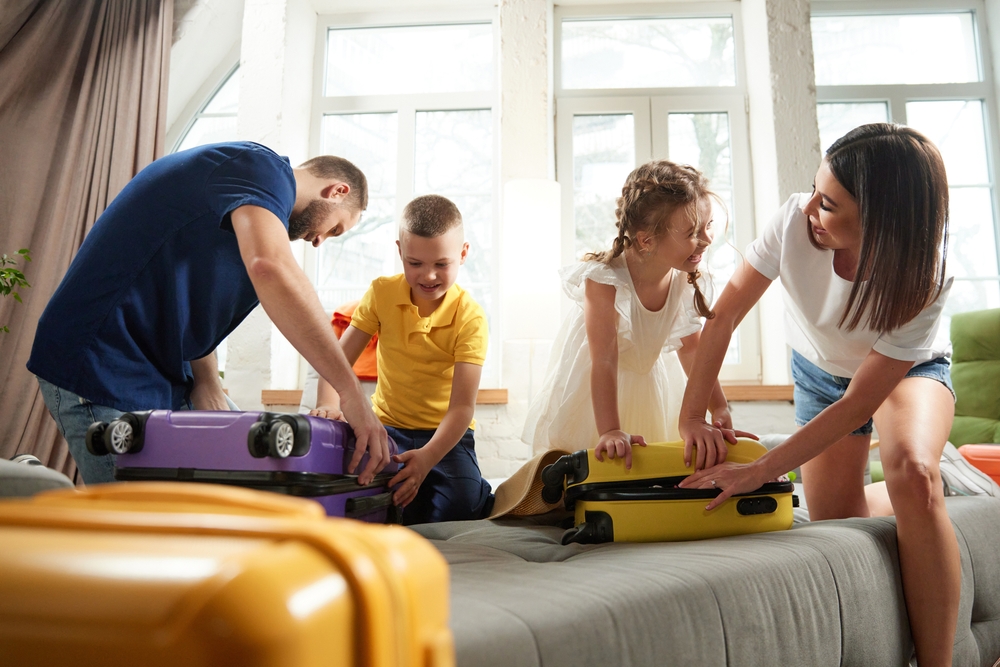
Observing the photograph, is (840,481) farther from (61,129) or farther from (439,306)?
(61,129)

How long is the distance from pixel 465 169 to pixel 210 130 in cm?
145

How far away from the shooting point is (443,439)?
1361mm

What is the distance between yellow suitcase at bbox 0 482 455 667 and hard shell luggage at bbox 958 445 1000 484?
193 cm

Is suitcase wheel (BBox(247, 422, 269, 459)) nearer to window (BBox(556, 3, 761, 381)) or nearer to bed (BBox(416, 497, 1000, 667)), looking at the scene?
bed (BBox(416, 497, 1000, 667))

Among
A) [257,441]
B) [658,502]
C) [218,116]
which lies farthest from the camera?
[218,116]

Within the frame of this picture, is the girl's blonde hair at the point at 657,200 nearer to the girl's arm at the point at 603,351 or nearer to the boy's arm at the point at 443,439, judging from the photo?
the girl's arm at the point at 603,351

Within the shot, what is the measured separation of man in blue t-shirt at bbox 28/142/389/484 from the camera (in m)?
0.99

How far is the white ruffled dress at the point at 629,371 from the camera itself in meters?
1.48

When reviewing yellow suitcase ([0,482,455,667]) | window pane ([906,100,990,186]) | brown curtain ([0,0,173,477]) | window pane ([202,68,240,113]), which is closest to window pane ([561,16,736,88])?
window pane ([906,100,990,186])

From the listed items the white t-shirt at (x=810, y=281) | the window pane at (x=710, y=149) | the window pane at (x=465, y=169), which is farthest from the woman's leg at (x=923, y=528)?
the window pane at (x=465, y=169)

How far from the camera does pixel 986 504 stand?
1354 millimetres

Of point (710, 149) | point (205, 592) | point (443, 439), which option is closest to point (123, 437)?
point (443, 439)

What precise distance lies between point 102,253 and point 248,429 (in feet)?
1.68

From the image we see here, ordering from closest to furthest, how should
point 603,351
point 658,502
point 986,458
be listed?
point 658,502 → point 603,351 → point 986,458
